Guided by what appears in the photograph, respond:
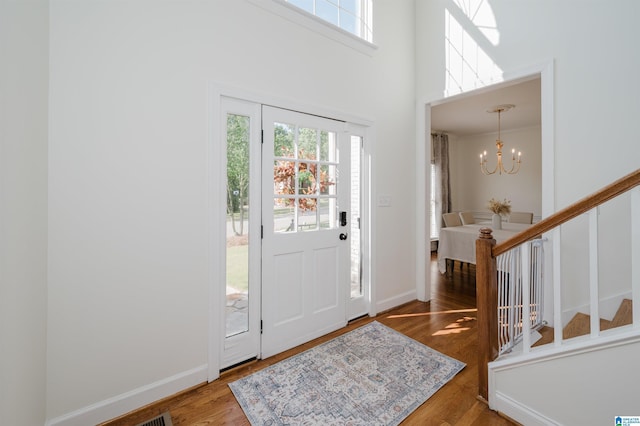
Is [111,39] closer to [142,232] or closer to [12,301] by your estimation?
[142,232]

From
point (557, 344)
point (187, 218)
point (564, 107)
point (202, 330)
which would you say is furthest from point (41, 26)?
point (564, 107)

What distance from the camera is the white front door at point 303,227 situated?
2318 mm

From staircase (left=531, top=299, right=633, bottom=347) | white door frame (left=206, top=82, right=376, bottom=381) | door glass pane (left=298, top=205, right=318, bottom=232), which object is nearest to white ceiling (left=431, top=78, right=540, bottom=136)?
door glass pane (left=298, top=205, right=318, bottom=232)

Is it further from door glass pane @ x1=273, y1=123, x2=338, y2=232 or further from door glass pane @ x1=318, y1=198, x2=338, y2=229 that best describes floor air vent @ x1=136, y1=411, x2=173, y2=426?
door glass pane @ x1=318, y1=198, x2=338, y2=229

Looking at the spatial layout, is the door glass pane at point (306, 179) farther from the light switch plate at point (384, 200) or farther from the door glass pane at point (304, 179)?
the light switch plate at point (384, 200)

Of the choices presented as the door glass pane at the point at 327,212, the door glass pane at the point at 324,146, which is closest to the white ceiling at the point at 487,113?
the door glass pane at the point at 324,146

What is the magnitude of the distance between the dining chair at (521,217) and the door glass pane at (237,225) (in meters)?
5.11

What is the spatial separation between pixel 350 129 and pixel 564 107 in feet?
6.01

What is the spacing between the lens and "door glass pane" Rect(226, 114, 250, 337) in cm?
214

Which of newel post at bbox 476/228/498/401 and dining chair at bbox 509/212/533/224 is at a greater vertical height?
dining chair at bbox 509/212/533/224

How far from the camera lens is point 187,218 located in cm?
192

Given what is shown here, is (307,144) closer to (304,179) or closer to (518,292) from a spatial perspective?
(304,179)

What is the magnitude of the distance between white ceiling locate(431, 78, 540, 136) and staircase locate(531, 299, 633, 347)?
249 cm

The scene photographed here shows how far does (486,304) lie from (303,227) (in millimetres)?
1511
